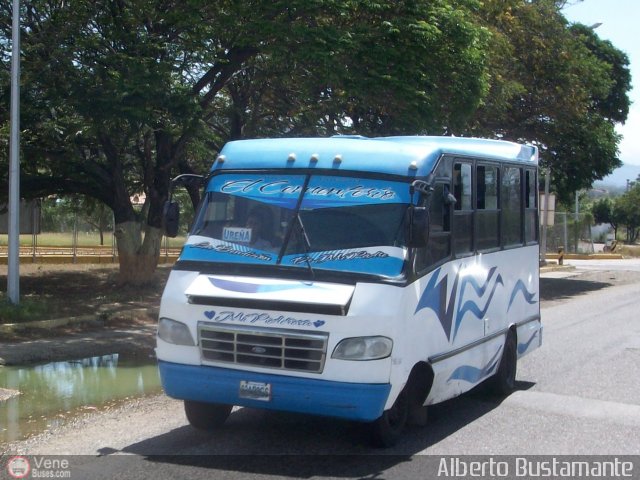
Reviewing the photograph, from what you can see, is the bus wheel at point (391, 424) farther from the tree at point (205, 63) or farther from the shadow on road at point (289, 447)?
the tree at point (205, 63)

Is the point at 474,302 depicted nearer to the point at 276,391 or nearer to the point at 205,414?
the point at 276,391

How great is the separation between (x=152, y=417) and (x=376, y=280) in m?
3.11

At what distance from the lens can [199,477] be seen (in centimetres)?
649

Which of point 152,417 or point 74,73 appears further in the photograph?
point 74,73

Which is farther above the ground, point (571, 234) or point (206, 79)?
point (206, 79)

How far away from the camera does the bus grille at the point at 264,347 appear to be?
22.2 ft

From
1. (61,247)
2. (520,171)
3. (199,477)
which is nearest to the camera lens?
(199,477)

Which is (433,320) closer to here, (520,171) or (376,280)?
(376,280)

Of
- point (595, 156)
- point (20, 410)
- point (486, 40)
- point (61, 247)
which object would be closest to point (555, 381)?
point (20, 410)

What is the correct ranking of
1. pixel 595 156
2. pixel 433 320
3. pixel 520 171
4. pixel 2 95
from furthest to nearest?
pixel 595 156
pixel 2 95
pixel 520 171
pixel 433 320

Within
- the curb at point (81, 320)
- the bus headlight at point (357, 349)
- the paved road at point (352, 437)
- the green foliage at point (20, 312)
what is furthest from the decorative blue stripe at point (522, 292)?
the green foliage at point (20, 312)

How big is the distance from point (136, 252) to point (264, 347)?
1380 cm

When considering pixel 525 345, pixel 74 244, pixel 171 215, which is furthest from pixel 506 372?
pixel 74 244

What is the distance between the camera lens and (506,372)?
984 centimetres
